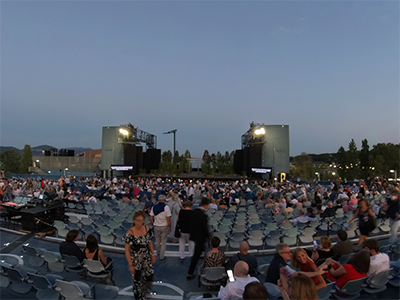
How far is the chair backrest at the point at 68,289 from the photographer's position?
9.32 feet

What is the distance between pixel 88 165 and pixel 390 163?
56250 millimetres

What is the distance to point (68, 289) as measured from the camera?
9.50 feet

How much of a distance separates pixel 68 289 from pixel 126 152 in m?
30.1

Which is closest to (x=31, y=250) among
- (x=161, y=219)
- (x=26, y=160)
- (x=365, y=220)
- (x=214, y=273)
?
(x=161, y=219)

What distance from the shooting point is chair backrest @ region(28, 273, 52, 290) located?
300 centimetres

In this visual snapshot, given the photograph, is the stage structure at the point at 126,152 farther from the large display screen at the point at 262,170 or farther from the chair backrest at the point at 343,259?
the chair backrest at the point at 343,259

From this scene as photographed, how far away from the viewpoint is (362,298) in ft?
11.3

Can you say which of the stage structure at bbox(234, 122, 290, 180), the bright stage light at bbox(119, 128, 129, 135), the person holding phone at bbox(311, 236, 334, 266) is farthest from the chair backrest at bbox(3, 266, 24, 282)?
the bright stage light at bbox(119, 128, 129, 135)

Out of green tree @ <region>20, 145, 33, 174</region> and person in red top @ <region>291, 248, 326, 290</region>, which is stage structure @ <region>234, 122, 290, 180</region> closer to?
person in red top @ <region>291, 248, 326, 290</region>

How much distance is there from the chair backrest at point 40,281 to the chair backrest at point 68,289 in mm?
208

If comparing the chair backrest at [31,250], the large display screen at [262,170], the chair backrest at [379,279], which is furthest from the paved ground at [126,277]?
the large display screen at [262,170]

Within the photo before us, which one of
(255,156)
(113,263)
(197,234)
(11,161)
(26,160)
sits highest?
(255,156)

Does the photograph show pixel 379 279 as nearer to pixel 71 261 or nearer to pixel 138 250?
pixel 138 250

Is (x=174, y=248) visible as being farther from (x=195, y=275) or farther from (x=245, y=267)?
(x=245, y=267)
